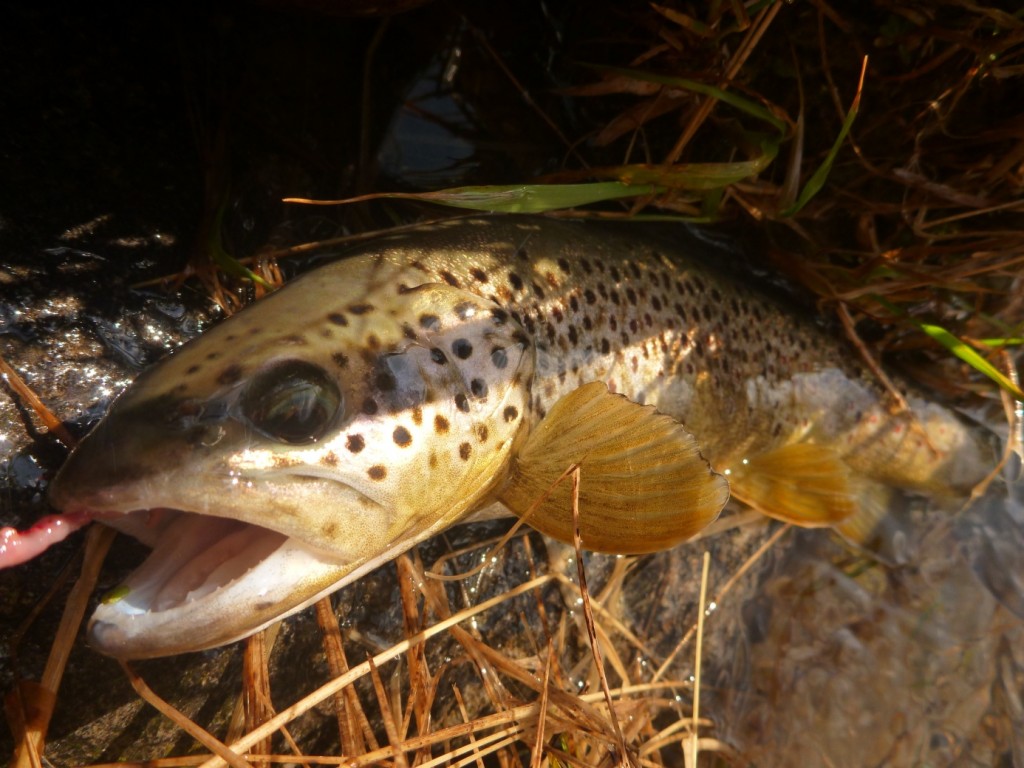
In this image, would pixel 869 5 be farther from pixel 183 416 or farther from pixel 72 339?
pixel 72 339

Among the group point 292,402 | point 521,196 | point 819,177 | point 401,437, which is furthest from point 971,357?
point 292,402

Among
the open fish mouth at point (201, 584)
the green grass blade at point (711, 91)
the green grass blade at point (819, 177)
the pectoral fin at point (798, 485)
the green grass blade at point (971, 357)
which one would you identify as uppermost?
the green grass blade at point (711, 91)

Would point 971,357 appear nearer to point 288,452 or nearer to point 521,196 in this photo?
point 521,196

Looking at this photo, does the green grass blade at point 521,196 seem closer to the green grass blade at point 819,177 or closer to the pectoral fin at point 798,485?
the green grass blade at point 819,177

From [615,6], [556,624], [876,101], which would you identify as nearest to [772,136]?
[876,101]

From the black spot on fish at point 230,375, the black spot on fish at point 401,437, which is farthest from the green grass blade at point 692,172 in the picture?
the black spot on fish at point 230,375

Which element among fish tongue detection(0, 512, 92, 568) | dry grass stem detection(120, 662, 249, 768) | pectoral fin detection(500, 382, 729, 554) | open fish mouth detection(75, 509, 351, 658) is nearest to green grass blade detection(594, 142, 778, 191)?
pectoral fin detection(500, 382, 729, 554)
